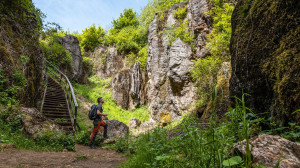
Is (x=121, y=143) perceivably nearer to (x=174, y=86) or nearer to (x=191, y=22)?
(x=174, y=86)

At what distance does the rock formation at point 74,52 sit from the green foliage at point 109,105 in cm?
161

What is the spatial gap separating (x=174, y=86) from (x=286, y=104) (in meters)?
9.78

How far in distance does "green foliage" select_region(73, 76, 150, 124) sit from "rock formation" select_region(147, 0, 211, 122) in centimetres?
215

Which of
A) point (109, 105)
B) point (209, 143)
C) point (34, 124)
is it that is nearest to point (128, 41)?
point (109, 105)

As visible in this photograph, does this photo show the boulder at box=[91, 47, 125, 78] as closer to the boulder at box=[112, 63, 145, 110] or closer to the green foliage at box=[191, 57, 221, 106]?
the boulder at box=[112, 63, 145, 110]

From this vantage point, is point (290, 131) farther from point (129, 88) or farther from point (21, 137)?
point (129, 88)

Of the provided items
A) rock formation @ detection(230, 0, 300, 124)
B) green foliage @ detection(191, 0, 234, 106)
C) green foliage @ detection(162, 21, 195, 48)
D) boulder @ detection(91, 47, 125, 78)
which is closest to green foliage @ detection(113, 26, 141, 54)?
boulder @ detection(91, 47, 125, 78)

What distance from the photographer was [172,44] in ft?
39.2

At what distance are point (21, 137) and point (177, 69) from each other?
352 inches

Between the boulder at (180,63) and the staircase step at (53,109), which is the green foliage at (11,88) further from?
the boulder at (180,63)

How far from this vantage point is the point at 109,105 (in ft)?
55.7

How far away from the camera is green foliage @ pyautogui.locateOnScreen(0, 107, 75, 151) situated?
4196mm

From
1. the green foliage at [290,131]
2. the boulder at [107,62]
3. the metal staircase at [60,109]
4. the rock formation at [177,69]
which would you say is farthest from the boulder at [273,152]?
the boulder at [107,62]

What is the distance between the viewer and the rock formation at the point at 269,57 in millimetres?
1871
